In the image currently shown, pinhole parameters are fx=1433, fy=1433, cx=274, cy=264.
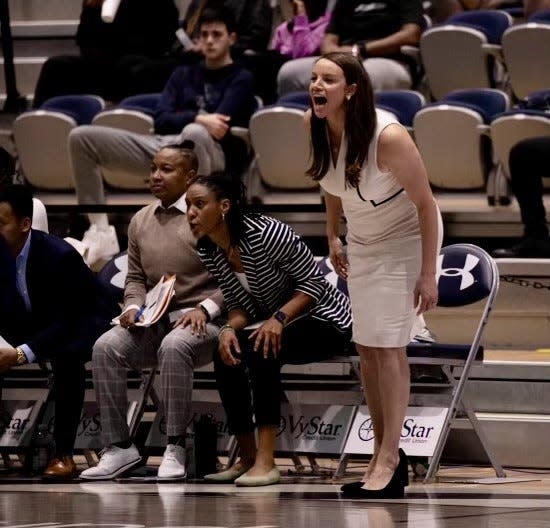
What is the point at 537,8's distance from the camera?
28.7ft

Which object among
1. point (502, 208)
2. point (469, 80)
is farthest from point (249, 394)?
point (469, 80)

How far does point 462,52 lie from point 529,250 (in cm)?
202

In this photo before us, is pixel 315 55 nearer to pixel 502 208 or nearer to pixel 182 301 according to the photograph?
pixel 502 208

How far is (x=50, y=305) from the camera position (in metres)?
5.98

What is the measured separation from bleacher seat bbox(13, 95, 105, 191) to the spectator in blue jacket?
0.53 meters

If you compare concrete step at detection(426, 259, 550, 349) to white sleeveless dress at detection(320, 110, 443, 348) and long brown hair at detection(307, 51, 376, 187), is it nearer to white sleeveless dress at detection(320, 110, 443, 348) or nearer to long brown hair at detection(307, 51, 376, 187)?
white sleeveless dress at detection(320, 110, 443, 348)

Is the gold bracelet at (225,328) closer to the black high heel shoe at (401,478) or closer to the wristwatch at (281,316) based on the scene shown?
the wristwatch at (281,316)

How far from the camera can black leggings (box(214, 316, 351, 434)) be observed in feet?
17.7

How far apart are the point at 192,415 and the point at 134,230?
0.84 metres

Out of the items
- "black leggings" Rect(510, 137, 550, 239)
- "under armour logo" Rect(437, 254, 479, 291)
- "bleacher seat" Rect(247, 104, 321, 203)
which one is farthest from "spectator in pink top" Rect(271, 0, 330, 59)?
"under armour logo" Rect(437, 254, 479, 291)

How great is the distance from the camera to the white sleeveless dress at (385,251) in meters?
4.80

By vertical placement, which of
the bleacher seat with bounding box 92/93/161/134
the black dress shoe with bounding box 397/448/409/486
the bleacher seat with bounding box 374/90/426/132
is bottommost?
the bleacher seat with bounding box 92/93/161/134

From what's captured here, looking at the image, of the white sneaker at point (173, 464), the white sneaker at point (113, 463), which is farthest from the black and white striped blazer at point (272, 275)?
the white sneaker at point (113, 463)

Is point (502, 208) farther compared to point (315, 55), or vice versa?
point (315, 55)
